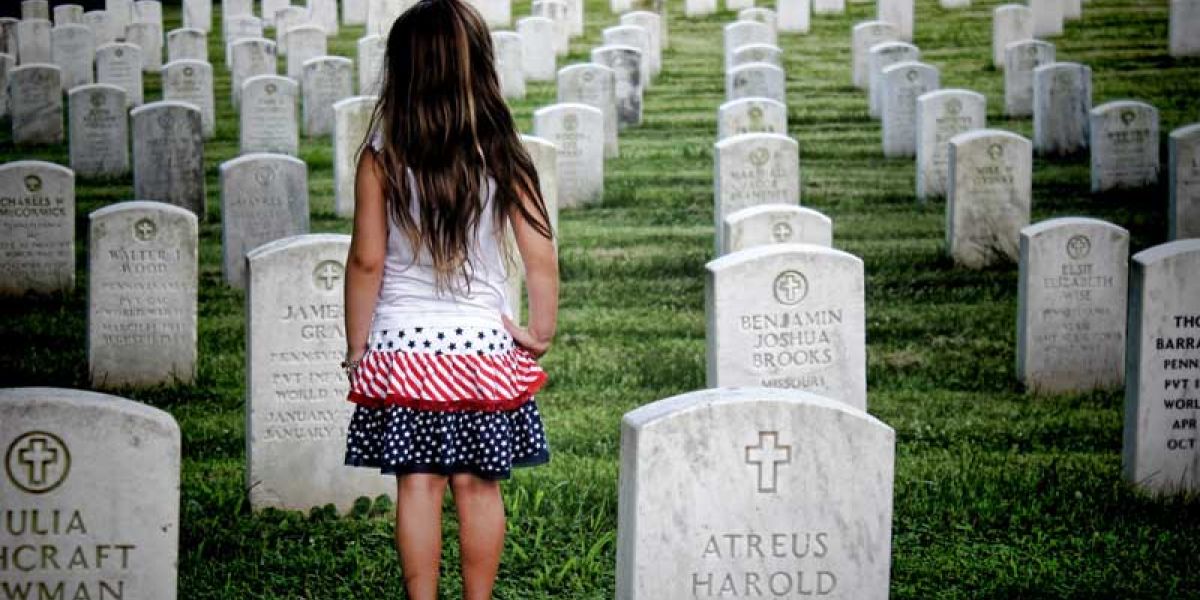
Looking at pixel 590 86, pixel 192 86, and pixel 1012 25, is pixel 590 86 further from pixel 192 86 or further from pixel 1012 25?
pixel 1012 25

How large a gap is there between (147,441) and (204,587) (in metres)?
1.72

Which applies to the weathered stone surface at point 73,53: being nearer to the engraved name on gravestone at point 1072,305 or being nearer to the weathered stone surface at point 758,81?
the weathered stone surface at point 758,81

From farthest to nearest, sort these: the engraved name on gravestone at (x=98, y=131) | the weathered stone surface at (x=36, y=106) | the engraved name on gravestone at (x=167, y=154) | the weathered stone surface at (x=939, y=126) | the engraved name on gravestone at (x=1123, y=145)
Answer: the weathered stone surface at (x=36, y=106), the engraved name on gravestone at (x=98, y=131), the engraved name on gravestone at (x=1123, y=145), the weathered stone surface at (x=939, y=126), the engraved name on gravestone at (x=167, y=154)

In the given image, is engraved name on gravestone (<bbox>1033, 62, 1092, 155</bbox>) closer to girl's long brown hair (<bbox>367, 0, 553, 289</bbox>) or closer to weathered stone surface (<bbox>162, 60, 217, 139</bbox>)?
weathered stone surface (<bbox>162, 60, 217, 139</bbox>)

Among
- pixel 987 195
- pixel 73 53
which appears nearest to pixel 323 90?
pixel 73 53

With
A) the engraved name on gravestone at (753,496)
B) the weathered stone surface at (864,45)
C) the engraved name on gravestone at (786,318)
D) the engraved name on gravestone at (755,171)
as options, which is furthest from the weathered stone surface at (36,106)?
the engraved name on gravestone at (753,496)

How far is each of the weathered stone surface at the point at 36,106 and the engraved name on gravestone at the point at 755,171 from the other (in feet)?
36.5

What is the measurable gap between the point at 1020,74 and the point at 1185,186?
917 centimetres

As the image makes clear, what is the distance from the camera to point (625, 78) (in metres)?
23.5

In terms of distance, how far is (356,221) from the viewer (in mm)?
5516

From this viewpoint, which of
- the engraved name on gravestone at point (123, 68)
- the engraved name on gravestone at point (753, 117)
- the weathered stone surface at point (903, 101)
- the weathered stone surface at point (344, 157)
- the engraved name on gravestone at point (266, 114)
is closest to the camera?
the weathered stone surface at point (344, 157)

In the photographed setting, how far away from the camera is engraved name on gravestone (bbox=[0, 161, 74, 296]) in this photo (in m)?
13.3

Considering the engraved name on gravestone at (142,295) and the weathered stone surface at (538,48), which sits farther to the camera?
the weathered stone surface at (538,48)

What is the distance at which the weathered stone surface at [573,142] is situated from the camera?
694 inches
